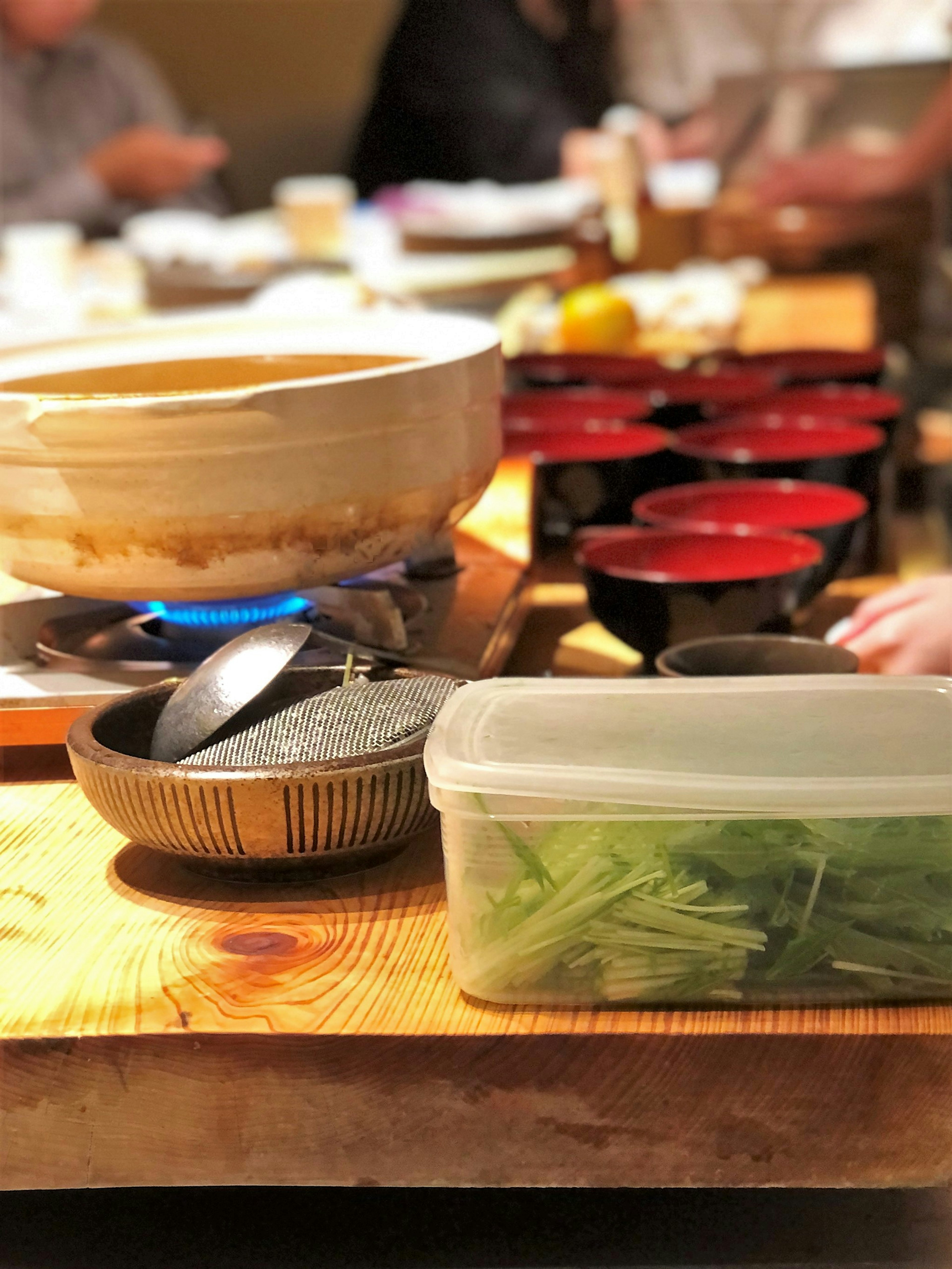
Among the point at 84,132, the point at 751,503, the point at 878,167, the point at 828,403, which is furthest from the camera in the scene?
the point at 84,132

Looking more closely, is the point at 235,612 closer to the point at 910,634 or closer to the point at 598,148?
the point at 910,634

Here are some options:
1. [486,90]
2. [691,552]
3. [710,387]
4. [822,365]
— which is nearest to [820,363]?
[822,365]

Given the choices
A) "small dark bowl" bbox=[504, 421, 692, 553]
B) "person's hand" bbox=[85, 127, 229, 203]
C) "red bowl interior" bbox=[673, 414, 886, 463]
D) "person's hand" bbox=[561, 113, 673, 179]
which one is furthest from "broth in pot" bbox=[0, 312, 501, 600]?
"person's hand" bbox=[85, 127, 229, 203]

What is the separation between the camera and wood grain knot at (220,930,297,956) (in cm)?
74

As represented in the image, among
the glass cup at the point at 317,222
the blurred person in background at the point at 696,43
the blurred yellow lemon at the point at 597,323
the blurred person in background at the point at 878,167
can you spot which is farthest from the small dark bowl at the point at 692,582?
the blurred person in background at the point at 696,43

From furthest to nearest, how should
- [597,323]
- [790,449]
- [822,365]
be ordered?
[597,323] < [822,365] < [790,449]

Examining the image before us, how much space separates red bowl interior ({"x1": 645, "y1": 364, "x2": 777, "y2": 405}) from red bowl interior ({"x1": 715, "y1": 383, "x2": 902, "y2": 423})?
1 centimetres

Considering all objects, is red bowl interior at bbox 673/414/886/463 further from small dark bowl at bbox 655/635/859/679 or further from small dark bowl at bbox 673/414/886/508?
small dark bowl at bbox 655/635/859/679

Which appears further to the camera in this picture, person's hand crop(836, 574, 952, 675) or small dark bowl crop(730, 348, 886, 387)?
small dark bowl crop(730, 348, 886, 387)

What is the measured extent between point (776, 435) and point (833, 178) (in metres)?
2.19

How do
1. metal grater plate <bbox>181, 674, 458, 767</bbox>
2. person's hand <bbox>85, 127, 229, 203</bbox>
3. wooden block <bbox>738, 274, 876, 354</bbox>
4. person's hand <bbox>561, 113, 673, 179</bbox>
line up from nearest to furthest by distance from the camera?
1. metal grater plate <bbox>181, 674, 458, 767</bbox>
2. wooden block <bbox>738, 274, 876, 354</bbox>
3. person's hand <bbox>561, 113, 673, 179</bbox>
4. person's hand <bbox>85, 127, 229, 203</bbox>

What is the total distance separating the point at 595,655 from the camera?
123cm

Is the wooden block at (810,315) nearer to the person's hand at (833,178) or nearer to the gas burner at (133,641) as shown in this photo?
the person's hand at (833,178)

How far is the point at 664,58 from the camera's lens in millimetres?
6742
